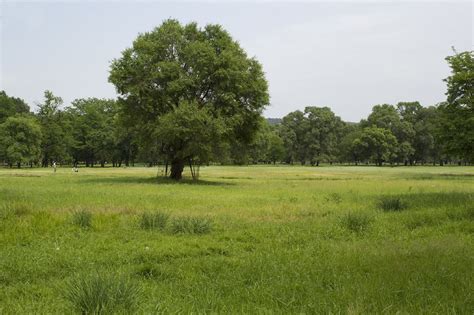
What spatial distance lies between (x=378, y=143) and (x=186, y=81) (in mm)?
89429

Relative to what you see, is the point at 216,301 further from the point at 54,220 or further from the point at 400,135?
the point at 400,135

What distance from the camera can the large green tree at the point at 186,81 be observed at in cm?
3772

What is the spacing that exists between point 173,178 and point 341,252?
3269 cm

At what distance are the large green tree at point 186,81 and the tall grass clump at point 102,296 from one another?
101 feet

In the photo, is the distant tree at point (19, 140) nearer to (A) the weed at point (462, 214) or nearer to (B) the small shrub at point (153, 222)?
Answer: (B) the small shrub at point (153, 222)

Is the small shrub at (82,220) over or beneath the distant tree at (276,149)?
beneath

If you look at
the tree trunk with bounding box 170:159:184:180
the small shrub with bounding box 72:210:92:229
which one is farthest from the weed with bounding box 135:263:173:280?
the tree trunk with bounding box 170:159:184:180

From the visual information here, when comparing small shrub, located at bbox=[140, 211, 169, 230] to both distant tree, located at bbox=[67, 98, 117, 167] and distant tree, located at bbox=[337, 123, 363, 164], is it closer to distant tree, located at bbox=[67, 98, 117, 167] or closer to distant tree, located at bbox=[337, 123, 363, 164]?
distant tree, located at bbox=[67, 98, 117, 167]

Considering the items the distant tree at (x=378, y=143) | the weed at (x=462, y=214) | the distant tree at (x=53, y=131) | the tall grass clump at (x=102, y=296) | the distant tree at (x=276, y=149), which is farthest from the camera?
the distant tree at (x=276, y=149)

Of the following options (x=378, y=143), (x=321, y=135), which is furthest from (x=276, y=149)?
(x=378, y=143)

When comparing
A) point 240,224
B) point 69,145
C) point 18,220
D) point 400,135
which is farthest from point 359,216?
point 400,135

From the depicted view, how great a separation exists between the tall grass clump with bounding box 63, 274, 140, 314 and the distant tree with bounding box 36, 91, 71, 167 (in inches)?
3986

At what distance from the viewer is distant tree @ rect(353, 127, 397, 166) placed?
116 metres

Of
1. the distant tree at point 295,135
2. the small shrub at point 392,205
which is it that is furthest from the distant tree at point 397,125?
the small shrub at point 392,205
